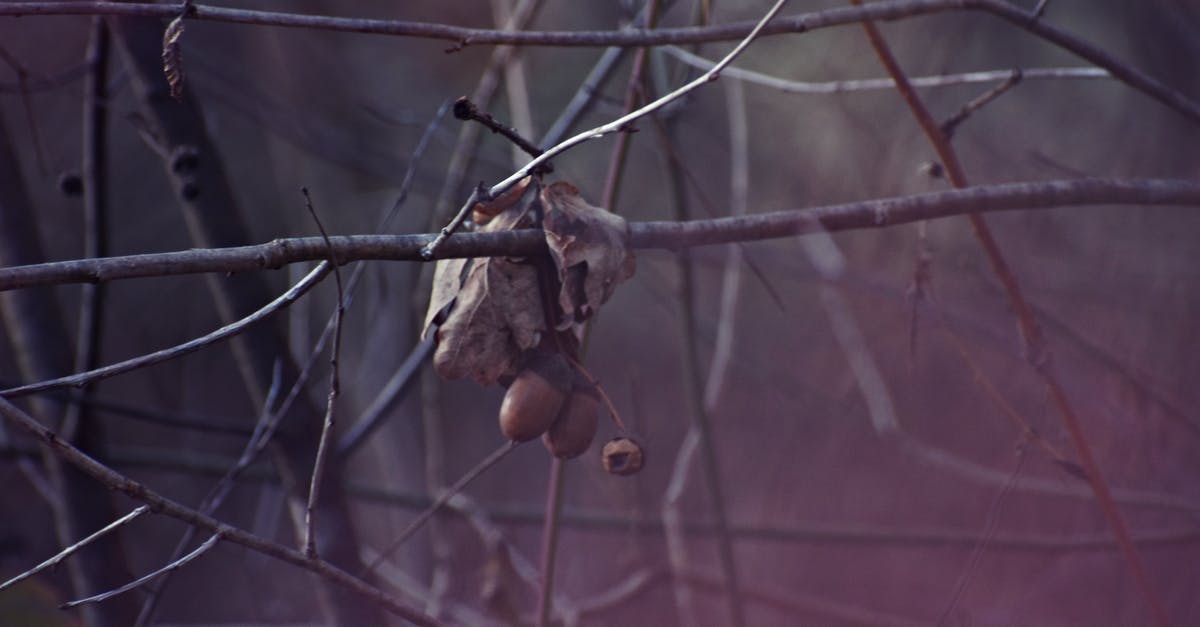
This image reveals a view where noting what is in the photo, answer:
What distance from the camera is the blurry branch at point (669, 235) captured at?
730 millimetres

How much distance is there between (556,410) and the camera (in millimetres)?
981

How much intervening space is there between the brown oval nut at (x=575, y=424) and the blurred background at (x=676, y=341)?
67 centimetres

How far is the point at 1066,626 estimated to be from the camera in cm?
262

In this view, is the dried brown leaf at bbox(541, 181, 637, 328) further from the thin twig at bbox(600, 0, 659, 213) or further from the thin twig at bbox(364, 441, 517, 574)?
the thin twig at bbox(600, 0, 659, 213)

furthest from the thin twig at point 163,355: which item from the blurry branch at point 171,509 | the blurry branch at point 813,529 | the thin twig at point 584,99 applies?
the blurry branch at point 813,529

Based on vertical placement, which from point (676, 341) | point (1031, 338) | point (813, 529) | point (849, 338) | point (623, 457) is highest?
point (676, 341)

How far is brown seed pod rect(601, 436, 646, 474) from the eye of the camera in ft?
3.27

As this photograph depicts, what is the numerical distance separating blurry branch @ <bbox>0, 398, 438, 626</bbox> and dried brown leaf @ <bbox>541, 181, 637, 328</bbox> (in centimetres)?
31

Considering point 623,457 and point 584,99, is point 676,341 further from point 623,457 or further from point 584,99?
point 623,457

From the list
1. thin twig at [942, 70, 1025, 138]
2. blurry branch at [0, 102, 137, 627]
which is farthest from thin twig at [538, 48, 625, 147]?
blurry branch at [0, 102, 137, 627]

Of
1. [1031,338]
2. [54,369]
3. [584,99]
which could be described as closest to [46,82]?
[54,369]

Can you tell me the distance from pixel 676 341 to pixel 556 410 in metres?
4.01

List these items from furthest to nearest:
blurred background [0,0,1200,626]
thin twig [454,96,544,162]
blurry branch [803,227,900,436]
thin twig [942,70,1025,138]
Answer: blurry branch [803,227,900,436] → blurred background [0,0,1200,626] → thin twig [942,70,1025,138] → thin twig [454,96,544,162]

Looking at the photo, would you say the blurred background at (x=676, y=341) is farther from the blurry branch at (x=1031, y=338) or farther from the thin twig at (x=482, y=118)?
the thin twig at (x=482, y=118)
